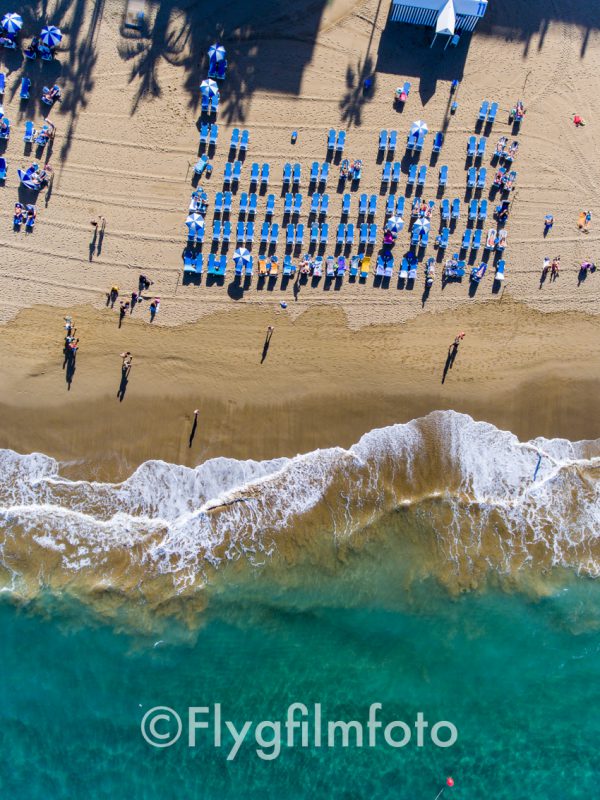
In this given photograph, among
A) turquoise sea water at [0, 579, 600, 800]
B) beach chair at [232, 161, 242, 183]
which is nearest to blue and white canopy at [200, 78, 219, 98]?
beach chair at [232, 161, 242, 183]

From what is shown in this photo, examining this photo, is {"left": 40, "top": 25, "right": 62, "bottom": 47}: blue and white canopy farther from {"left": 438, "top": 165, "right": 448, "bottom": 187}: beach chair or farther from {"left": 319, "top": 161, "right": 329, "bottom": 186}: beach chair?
{"left": 438, "top": 165, "right": 448, "bottom": 187}: beach chair

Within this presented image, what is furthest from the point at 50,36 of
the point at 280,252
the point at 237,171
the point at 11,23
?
the point at 280,252

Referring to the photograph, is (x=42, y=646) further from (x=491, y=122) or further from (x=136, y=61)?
(x=491, y=122)

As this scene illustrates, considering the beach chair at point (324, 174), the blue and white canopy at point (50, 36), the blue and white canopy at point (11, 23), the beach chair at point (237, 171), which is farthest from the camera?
the beach chair at point (324, 174)

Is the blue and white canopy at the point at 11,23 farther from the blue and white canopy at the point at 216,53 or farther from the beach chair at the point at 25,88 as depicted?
the blue and white canopy at the point at 216,53

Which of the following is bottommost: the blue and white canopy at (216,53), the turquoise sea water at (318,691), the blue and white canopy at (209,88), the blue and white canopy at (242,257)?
the turquoise sea water at (318,691)

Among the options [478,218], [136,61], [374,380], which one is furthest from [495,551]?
[136,61]

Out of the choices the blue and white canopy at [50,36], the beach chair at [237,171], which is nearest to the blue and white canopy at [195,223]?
the beach chair at [237,171]
